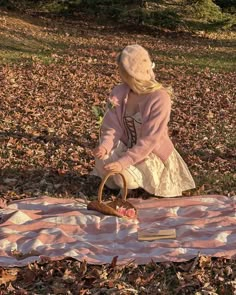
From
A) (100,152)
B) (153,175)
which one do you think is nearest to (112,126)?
(100,152)

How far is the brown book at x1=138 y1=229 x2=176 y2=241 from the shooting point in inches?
166

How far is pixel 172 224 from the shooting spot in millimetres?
4496

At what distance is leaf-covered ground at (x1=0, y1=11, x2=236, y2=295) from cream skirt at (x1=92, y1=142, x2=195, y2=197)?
258 mm

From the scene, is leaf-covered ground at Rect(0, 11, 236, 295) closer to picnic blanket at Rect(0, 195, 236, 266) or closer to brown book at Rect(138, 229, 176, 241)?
picnic blanket at Rect(0, 195, 236, 266)

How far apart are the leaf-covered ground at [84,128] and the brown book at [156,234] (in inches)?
14.6

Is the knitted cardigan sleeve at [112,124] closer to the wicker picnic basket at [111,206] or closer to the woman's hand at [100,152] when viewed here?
the woman's hand at [100,152]

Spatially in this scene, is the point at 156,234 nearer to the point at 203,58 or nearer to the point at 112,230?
the point at 112,230

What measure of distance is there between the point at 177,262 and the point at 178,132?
13.1 feet

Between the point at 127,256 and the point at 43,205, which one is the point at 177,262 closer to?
the point at 127,256

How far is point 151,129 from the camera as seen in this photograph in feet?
15.7

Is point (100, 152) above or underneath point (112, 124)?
underneath

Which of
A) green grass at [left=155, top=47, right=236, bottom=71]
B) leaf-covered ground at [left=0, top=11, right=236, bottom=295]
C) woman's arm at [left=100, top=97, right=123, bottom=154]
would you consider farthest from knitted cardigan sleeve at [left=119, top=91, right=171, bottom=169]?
green grass at [left=155, top=47, right=236, bottom=71]

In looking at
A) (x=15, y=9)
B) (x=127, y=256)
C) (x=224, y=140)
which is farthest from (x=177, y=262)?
(x=15, y=9)

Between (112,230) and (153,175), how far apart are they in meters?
0.87
